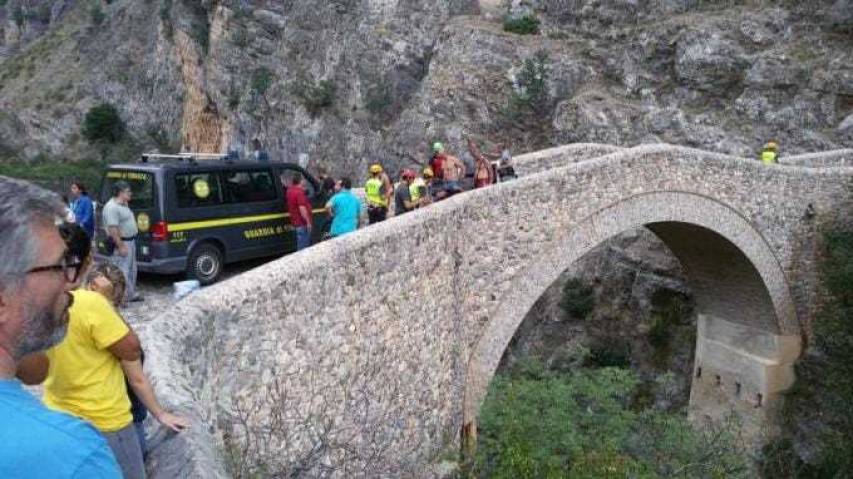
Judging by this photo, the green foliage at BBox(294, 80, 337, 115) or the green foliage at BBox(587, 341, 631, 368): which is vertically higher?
the green foliage at BBox(294, 80, 337, 115)

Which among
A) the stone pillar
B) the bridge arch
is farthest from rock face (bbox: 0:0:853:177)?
the stone pillar

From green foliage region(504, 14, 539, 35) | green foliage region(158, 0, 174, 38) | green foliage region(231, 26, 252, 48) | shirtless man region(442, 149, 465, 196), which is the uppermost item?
green foliage region(158, 0, 174, 38)

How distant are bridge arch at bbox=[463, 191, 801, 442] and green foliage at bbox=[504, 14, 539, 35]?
1246 centimetres

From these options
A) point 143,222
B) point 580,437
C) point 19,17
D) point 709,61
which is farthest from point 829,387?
point 19,17

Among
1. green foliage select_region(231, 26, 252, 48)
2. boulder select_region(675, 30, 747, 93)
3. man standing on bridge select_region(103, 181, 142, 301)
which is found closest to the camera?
man standing on bridge select_region(103, 181, 142, 301)

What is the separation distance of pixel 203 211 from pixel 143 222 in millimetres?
720

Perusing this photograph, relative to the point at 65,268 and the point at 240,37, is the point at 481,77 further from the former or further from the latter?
the point at 65,268

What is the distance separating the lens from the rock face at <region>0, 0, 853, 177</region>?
18.7m

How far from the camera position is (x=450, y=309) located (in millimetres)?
7848

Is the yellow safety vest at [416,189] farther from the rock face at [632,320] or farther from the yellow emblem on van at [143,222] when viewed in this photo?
the rock face at [632,320]

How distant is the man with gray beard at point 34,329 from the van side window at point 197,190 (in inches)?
270

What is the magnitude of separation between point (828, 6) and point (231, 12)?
24937 mm

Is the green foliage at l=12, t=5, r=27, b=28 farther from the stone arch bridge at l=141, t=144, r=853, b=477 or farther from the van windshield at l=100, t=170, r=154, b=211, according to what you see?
the van windshield at l=100, t=170, r=154, b=211

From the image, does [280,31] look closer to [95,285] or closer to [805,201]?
[805,201]
